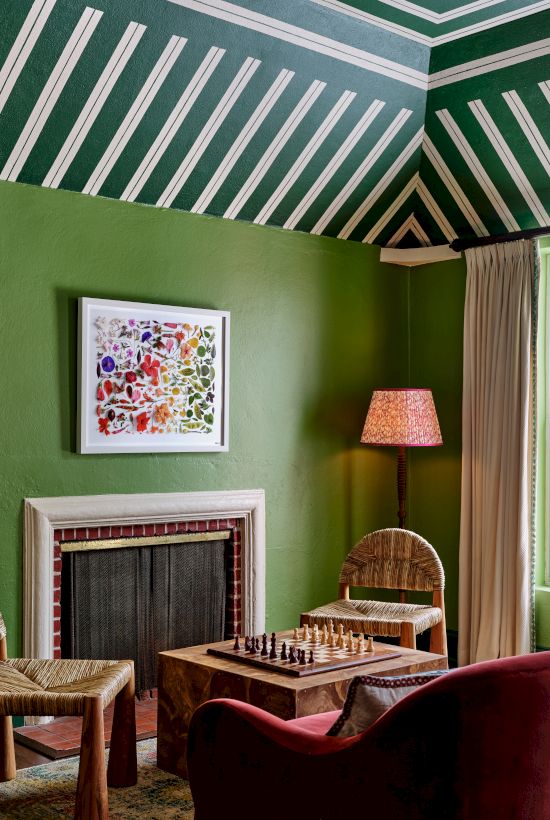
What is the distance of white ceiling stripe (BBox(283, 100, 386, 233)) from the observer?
520 cm

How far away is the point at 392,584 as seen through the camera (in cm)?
518

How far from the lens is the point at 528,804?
92.0 inches

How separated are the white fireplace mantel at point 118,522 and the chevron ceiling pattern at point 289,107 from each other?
1468 mm

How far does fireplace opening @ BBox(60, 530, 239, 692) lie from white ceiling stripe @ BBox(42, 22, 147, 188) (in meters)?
1.72

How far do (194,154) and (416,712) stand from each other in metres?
3.33

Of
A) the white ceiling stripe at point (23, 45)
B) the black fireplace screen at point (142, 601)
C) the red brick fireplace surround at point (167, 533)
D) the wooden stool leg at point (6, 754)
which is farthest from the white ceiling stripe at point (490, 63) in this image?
the wooden stool leg at point (6, 754)

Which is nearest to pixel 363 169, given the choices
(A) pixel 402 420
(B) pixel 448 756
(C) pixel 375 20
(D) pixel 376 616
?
(C) pixel 375 20

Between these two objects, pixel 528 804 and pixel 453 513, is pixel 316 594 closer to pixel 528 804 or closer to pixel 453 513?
pixel 453 513

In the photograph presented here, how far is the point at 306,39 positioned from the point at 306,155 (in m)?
0.74

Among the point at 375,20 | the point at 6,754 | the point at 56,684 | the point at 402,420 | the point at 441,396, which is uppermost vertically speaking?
the point at 375,20

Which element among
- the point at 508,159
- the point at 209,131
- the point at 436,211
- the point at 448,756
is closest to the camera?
the point at 448,756

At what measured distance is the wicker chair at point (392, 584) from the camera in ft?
15.5

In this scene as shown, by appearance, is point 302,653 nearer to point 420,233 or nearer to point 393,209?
point 393,209

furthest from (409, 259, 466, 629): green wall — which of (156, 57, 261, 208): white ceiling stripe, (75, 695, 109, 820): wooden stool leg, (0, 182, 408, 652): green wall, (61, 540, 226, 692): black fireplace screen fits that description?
(75, 695, 109, 820): wooden stool leg
